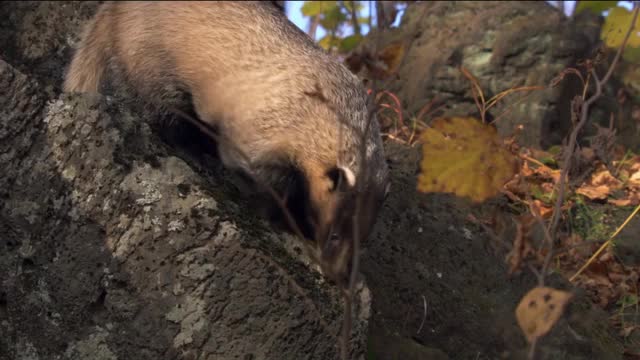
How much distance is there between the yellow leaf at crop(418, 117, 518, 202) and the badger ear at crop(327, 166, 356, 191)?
0.90ft

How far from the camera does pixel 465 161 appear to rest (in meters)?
2.81

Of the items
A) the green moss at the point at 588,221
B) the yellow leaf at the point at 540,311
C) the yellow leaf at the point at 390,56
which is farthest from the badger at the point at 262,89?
the green moss at the point at 588,221

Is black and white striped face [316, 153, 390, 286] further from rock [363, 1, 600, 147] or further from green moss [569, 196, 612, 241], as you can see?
rock [363, 1, 600, 147]

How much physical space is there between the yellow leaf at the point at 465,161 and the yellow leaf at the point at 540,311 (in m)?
0.86

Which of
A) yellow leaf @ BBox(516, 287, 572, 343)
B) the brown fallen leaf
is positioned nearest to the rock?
the brown fallen leaf

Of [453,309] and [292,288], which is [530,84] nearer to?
[453,309]

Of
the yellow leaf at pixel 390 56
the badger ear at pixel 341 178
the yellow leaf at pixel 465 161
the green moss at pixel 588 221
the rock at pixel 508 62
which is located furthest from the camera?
the rock at pixel 508 62

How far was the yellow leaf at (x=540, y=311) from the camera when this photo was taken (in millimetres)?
1937

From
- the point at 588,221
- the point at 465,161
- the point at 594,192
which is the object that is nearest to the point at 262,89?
the point at 465,161

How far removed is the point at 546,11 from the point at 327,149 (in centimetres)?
432

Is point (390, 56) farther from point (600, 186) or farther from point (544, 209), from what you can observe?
point (600, 186)

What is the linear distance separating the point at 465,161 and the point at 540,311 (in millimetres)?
954

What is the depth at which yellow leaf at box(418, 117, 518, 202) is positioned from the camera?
281cm

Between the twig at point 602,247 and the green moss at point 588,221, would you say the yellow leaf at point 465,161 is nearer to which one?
the twig at point 602,247
